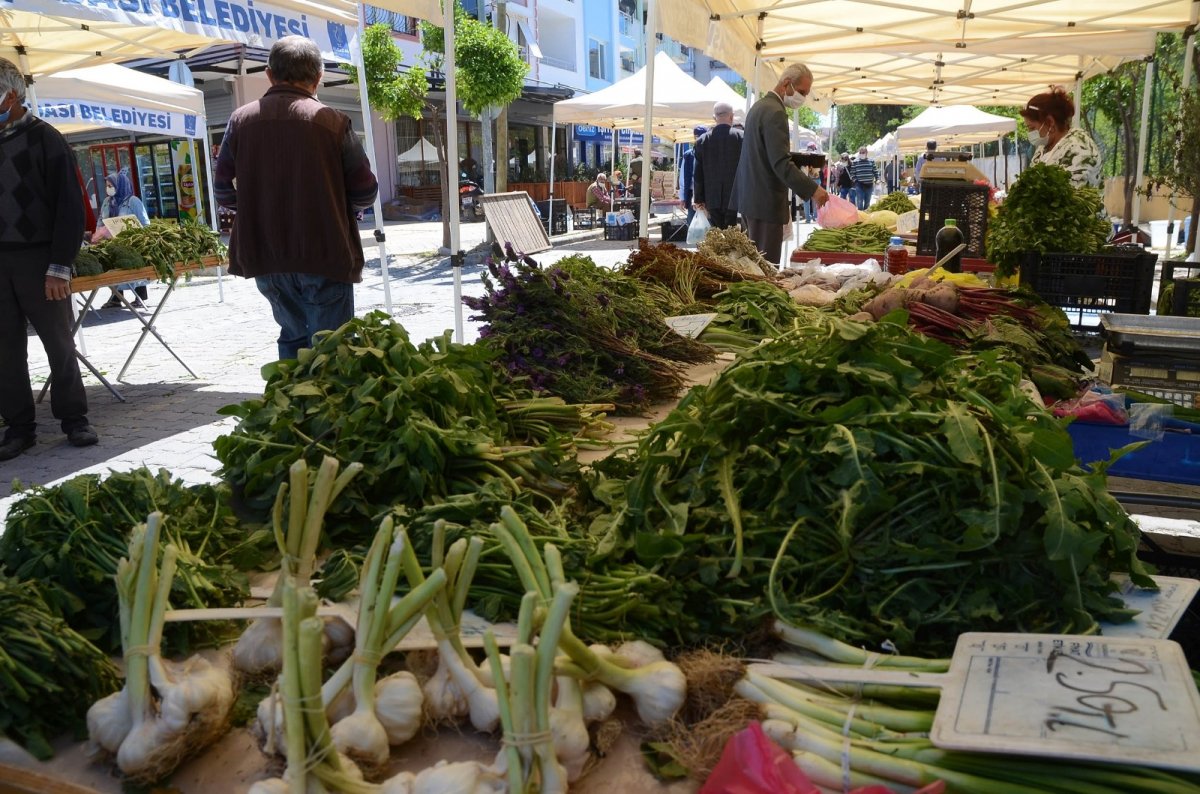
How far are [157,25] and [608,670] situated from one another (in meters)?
6.31

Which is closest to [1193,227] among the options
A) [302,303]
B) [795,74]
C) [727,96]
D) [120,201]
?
[795,74]

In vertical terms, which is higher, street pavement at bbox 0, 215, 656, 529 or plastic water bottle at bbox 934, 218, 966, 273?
plastic water bottle at bbox 934, 218, 966, 273

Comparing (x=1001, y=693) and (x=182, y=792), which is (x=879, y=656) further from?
(x=182, y=792)

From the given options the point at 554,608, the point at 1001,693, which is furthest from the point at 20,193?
the point at 1001,693

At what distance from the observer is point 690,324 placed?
4.34m

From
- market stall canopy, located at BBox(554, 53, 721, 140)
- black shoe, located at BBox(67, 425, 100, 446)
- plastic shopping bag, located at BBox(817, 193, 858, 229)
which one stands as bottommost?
black shoe, located at BBox(67, 425, 100, 446)

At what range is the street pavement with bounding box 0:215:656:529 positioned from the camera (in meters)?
5.54

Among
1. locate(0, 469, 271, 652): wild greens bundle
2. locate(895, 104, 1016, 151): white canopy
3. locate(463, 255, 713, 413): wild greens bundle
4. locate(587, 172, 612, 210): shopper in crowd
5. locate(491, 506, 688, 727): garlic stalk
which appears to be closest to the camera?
locate(491, 506, 688, 727): garlic stalk

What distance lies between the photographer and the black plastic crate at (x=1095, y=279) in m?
4.48

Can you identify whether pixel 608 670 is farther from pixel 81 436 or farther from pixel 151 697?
pixel 81 436

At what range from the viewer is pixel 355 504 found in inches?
82.7

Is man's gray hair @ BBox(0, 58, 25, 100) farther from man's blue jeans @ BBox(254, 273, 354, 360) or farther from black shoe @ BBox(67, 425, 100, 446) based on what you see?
black shoe @ BBox(67, 425, 100, 446)

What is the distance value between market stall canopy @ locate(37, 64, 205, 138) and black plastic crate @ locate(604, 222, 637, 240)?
10.5m

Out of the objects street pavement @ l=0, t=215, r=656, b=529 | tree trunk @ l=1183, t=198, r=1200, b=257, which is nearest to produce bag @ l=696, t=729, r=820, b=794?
street pavement @ l=0, t=215, r=656, b=529
